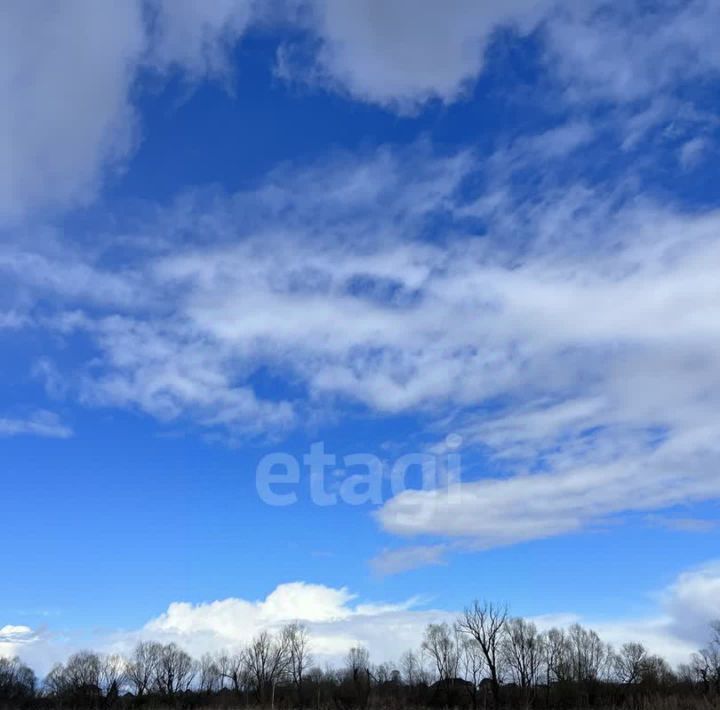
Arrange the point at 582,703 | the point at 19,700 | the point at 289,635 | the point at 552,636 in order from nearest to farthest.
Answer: the point at 582,703
the point at 552,636
the point at 289,635
the point at 19,700

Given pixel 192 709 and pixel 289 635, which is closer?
pixel 192 709

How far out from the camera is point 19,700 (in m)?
105

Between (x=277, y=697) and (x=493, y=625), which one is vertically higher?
(x=493, y=625)

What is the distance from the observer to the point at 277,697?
9062 centimetres

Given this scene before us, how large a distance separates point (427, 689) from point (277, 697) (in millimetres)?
18732

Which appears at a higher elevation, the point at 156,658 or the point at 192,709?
the point at 156,658

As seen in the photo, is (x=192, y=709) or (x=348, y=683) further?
(x=348, y=683)

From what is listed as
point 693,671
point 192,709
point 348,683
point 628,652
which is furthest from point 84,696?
point 693,671

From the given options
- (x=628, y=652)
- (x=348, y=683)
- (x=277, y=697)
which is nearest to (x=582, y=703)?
(x=628, y=652)

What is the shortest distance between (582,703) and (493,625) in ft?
36.8

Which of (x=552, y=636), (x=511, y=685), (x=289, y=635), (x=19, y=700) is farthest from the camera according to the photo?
(x=19, y=700)

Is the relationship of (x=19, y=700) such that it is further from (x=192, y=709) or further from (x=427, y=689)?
(x=427, y=689)

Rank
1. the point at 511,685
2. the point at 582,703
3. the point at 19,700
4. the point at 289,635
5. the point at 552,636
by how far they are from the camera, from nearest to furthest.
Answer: the point at 582,703
the point at 511,685
the point at 552,636
the point at 289,635
the point at 19,700

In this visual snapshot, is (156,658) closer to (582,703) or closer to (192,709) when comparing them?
(192,709)
